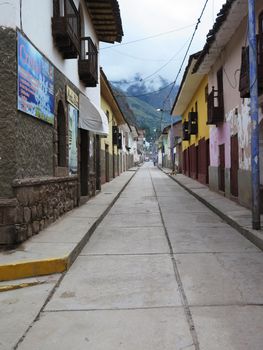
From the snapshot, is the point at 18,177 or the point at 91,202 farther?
the point at 91,202

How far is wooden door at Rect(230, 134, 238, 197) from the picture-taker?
1358 centimetres

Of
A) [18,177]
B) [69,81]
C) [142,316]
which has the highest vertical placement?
[69,81]

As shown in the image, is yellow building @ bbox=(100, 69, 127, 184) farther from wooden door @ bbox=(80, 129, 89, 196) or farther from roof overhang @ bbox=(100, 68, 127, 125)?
wooden door @ bbox=(80, 129, 89, 196)

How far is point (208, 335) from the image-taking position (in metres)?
3.89

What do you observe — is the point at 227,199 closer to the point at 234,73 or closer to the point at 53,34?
the point at 234,73

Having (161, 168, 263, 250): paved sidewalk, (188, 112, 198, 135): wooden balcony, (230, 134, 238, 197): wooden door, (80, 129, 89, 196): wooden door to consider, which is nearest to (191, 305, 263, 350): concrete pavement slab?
(161, 168, 263, 250): paved sidewalk

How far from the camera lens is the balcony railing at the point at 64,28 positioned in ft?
32.2

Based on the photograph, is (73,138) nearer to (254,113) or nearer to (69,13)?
(69,13)

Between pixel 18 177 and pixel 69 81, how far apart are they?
203 inches

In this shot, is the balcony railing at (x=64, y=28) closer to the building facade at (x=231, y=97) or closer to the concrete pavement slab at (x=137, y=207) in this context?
the building facade at (x=231, y=97)

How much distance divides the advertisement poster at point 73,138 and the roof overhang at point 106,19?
3.69 m

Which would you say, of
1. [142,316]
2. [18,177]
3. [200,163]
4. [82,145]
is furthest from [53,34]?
[200,163]

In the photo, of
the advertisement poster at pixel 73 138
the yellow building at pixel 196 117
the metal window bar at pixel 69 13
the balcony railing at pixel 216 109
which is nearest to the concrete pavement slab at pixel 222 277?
the advertisement poster at pixel 73 138

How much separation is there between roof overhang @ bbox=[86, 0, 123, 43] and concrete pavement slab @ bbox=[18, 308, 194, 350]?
11.0 m
